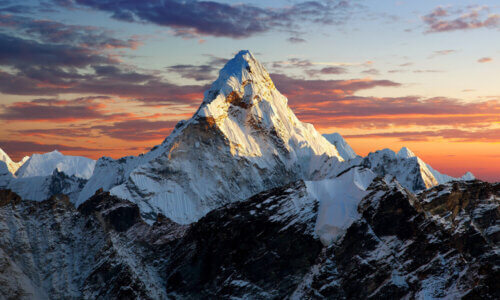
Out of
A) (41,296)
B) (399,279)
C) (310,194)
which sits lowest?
(399,279)

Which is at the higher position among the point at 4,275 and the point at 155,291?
the point at 4,275

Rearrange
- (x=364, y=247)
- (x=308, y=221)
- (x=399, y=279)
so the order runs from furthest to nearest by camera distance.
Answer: (x=308, y=221) → (x=364, y=247) → (x=399, y=279)

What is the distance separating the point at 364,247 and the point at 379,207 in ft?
41.3

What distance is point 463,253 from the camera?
17762 centimetres

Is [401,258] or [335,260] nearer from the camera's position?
[401,258]

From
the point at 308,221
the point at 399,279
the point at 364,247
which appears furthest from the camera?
the point at 308,221

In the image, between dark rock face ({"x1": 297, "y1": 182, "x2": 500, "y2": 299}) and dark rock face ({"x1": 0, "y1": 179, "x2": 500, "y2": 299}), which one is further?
dark rock face ({"x1": 0, "y1": 179, "x2": 500, "y2": 299})

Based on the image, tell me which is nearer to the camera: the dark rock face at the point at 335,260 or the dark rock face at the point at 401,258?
the dark rock face at the point at 401,258

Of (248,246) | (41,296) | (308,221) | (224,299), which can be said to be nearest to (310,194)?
(308,221)

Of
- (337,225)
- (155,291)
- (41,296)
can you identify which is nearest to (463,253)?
(337,225)

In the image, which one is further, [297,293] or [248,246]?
[248,246]

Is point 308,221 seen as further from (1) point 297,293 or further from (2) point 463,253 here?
(2) point 463,253

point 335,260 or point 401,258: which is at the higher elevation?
point 335,260

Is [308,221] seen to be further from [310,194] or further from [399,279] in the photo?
[399,279]
